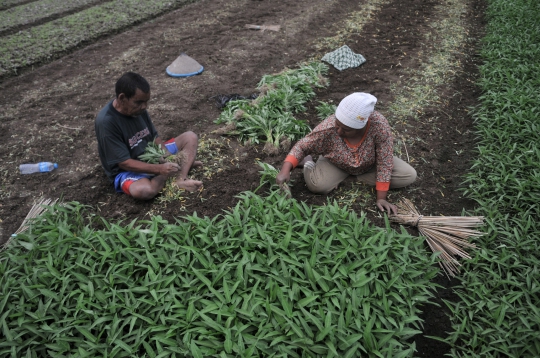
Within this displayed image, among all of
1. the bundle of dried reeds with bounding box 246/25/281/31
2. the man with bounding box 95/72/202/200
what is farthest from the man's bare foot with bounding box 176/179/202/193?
the bundle of dried reeds with bounding box 246/25/281/31

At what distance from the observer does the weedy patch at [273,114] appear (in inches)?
161

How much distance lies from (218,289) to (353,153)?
162 cm

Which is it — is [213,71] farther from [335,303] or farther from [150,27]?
[335,303]

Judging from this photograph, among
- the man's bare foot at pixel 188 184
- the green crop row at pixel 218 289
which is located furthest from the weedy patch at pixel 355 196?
the man's bare foot at pixel 188 184

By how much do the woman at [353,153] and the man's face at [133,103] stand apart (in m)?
1.25

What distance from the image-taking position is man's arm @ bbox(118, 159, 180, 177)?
3240mm

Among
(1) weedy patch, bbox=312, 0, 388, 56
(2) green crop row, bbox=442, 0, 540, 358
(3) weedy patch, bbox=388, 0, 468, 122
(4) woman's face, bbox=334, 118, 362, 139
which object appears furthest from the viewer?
(1) weedy patch, bbox=312, 0, 388, 56

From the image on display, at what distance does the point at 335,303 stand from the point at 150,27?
6.33 m

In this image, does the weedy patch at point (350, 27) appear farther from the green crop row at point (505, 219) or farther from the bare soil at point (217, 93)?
the green crop row at point (505, 219)

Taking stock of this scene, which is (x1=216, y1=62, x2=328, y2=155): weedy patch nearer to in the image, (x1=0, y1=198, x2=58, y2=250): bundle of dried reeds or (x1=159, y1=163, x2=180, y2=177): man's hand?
(x1=159, y1=163, x2=180, y2=177): man's hand

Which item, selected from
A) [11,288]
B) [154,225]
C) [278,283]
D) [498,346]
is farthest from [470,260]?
[11,288]

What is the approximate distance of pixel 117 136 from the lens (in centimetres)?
320

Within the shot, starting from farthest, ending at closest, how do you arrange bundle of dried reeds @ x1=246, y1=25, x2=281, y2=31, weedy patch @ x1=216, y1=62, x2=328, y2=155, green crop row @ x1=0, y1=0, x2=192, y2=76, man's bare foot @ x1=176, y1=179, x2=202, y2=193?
bundle of dried reeds @ x1=246, y1=25, x2=281, y2=31 < green crop row @ x1=0, y1=0, x2=192, y2=76 < weedy patch @ x1=216, y1=62, x2=328, y2=155 < man's bare foot @ x1=176, y1=179, x2=202, y2=193

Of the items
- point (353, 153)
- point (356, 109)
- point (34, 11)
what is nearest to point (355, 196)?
point (353, 153)
